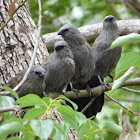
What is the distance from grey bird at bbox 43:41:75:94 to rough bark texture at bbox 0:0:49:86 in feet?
0.50

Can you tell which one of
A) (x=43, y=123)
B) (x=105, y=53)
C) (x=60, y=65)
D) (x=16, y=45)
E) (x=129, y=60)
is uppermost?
(x=129, y=60)

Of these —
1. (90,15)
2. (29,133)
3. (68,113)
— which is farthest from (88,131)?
(90,15)

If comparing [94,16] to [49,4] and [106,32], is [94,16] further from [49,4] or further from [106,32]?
[106,32]

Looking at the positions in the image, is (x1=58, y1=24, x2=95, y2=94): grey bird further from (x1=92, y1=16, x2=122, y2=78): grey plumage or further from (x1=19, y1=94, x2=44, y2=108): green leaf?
(x1=19, y1=94, x2=44, y2=108): green leaf

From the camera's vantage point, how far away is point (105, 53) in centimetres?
Answer: 446

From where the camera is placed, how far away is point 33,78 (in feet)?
11.8

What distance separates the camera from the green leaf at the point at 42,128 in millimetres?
1447

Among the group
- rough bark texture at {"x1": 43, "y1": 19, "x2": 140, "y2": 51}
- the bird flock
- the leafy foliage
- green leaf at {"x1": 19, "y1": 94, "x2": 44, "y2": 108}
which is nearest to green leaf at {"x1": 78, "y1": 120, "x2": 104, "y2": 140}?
the leafy foliage

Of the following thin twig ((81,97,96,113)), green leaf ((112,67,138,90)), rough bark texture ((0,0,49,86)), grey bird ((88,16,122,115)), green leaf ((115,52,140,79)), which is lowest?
thin twig ((81,97,96,113))

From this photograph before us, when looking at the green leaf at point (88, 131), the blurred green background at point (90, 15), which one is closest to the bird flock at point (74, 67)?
the blurred green background at point (90, 15)

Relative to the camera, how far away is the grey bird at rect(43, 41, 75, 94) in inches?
151

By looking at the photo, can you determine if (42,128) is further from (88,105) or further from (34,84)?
(88,105)

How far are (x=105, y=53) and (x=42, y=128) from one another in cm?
310

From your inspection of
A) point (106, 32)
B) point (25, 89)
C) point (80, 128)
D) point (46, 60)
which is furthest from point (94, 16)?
point (80, 128)
